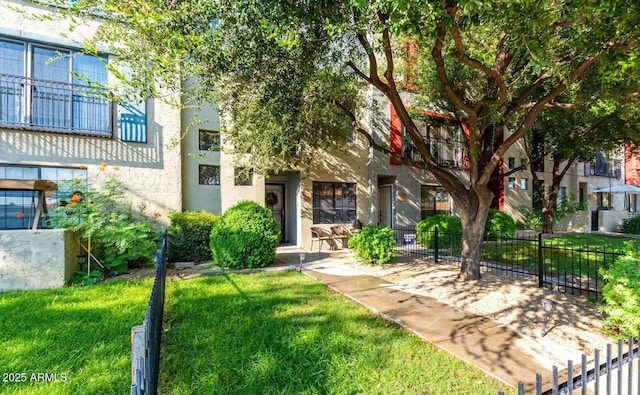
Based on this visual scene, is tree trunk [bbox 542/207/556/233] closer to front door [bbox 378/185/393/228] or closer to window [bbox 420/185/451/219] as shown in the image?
window [bbox 420/185/451/219]

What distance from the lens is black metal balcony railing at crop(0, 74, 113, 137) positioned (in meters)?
7.97

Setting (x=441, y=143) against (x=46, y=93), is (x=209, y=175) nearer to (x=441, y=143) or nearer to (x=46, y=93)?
(x=46, y=93)

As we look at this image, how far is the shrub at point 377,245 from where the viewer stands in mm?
8219

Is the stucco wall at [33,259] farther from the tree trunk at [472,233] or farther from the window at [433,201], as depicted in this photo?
the window at [433,201]

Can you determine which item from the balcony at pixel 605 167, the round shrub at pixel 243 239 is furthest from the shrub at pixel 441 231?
the balcony at pixel 605 167

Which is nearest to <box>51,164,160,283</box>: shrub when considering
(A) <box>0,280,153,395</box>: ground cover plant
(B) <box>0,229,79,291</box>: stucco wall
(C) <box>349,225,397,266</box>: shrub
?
(B) <box>0,229,79,291</box>: stucco wall

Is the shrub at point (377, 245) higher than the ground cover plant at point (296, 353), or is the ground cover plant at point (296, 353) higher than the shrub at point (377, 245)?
the shrub at point (377, 245)

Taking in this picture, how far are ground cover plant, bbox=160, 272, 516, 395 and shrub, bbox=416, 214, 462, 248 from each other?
6840 millimetres

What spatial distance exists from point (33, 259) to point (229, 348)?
17.1 ft

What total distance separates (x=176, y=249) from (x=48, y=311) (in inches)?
153

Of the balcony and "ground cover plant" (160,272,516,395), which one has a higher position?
the balcony

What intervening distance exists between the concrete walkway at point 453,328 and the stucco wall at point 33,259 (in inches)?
215

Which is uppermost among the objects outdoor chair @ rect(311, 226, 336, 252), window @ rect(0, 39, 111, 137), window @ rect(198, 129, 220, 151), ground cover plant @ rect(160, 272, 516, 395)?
window @ rect(0, 39, 111, 137)

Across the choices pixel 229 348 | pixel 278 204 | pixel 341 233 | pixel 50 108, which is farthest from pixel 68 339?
pixel 341 233
